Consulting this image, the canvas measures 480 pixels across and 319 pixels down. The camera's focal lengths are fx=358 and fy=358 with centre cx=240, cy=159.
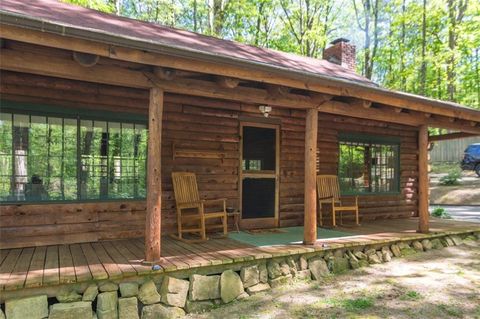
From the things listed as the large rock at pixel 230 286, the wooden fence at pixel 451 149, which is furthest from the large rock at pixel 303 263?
the wooden fence at pixel 451 149

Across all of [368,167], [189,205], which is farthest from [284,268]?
[368,167]

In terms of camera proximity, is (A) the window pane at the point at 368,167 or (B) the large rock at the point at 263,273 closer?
(B) the large rock at the point at 263,273

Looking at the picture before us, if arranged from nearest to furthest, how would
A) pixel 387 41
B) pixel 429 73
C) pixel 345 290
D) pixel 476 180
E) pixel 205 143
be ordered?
pixel 345 290, pixel 205 143, pixel 476 180, pixel 429 73, pixel 387 41

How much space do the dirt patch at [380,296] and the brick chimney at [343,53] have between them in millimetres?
5178

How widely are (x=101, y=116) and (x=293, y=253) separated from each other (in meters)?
3.00

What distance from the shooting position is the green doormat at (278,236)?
15.9 feet

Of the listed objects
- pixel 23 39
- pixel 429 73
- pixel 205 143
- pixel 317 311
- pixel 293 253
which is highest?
pixel 429 73

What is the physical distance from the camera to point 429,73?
16.0 metres

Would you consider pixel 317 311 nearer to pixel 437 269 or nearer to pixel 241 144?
pixel 437 269

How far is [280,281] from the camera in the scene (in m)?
4.23

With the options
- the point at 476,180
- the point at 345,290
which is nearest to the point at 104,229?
the point at 345,290

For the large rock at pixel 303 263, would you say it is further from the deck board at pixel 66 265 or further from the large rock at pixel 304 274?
the deck board at pixel 66 265

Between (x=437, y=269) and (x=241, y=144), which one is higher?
(x=241, y=144)

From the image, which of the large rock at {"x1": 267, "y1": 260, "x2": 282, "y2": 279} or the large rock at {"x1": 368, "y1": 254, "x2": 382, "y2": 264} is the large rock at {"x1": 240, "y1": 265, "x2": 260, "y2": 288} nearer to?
the large rock at {"x1": 267, "y1": 260, "x2": 282, "y2": 279}
